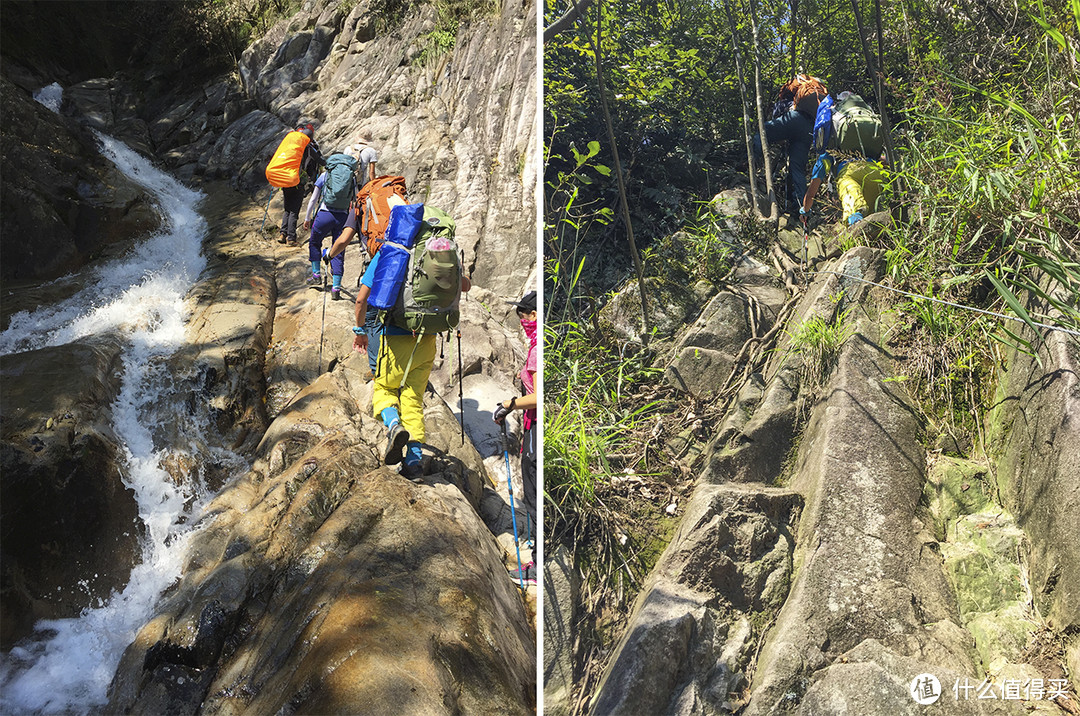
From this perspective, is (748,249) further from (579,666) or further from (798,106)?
(579,666)

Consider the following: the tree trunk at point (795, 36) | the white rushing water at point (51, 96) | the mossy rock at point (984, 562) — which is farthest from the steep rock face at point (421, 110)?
the mossy rock at point (984, 562)

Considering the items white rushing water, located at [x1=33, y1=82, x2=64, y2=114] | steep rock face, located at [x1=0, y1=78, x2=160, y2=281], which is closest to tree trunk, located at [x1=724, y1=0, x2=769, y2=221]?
steep rock face, located at [x1=0, y1=78, x2=160, y2=281]

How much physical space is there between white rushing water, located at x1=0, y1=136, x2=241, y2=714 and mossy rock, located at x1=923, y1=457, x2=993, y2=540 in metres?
3.33

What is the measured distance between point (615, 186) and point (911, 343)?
1265mm

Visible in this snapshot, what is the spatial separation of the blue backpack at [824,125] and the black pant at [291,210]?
5.68 m

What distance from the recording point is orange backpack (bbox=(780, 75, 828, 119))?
9.95ft

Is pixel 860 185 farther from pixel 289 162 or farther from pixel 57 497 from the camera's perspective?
pixel 289 162

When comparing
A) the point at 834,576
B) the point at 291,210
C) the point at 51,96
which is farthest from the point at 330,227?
the point at 51,96

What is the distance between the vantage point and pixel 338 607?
7.16 feet

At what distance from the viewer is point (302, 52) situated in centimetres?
1035

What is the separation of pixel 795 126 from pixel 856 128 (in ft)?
1.58

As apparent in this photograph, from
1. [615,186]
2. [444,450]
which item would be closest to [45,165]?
[444,450]

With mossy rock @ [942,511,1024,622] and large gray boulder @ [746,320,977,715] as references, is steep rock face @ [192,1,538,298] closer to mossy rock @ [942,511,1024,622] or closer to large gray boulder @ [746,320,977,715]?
large gray boulder @ [746,320,977,715]

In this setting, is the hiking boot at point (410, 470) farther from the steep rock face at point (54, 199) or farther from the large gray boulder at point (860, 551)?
the steep rock face at point (54, 199)
